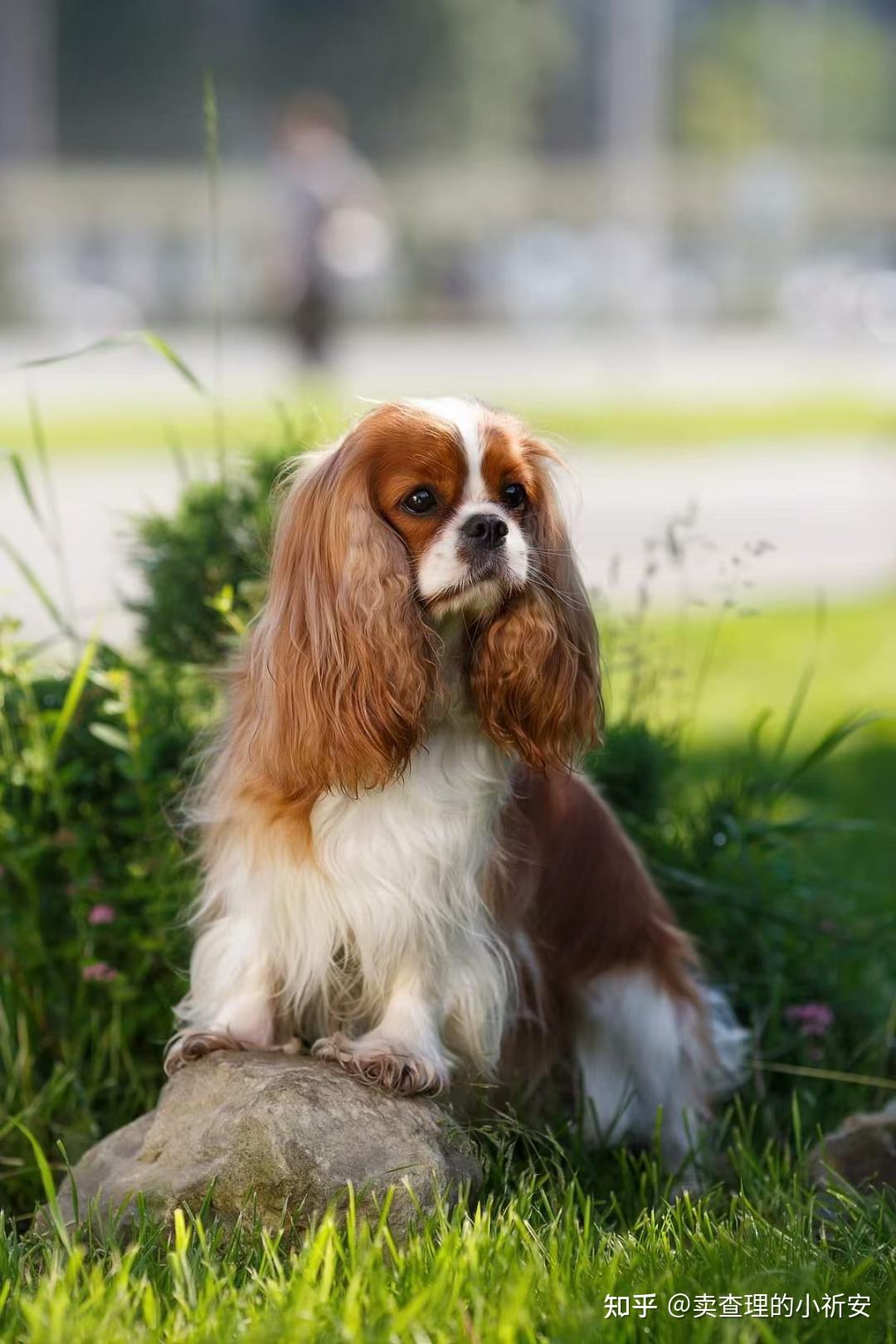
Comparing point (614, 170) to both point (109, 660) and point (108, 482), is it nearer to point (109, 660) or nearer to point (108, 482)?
point (108, 482)

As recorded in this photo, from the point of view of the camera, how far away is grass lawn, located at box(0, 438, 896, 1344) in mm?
2740

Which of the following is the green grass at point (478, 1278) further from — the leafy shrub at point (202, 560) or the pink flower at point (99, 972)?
the leafy shrub at point (202, 560)

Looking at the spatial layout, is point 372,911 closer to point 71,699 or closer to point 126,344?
point 71,699

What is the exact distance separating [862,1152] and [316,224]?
53.3ft

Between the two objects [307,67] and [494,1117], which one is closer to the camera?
[494,1117]

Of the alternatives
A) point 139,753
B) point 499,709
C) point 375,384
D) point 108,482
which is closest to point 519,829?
point 499,709

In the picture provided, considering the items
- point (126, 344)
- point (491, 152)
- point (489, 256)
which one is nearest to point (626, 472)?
point (126, 344)

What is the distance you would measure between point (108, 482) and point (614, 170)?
22.8 m

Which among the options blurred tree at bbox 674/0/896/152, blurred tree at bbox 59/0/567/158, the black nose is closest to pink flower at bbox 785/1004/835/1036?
the black nose

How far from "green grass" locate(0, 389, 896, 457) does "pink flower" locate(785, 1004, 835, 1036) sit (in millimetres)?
9990

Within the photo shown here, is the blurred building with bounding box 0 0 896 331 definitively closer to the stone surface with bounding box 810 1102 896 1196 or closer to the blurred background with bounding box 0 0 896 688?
the blurred background with bounding box 0 0 896 688

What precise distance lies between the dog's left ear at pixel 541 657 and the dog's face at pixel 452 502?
0.33 feet

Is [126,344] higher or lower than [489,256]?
higher

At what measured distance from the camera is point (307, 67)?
5234 cm
